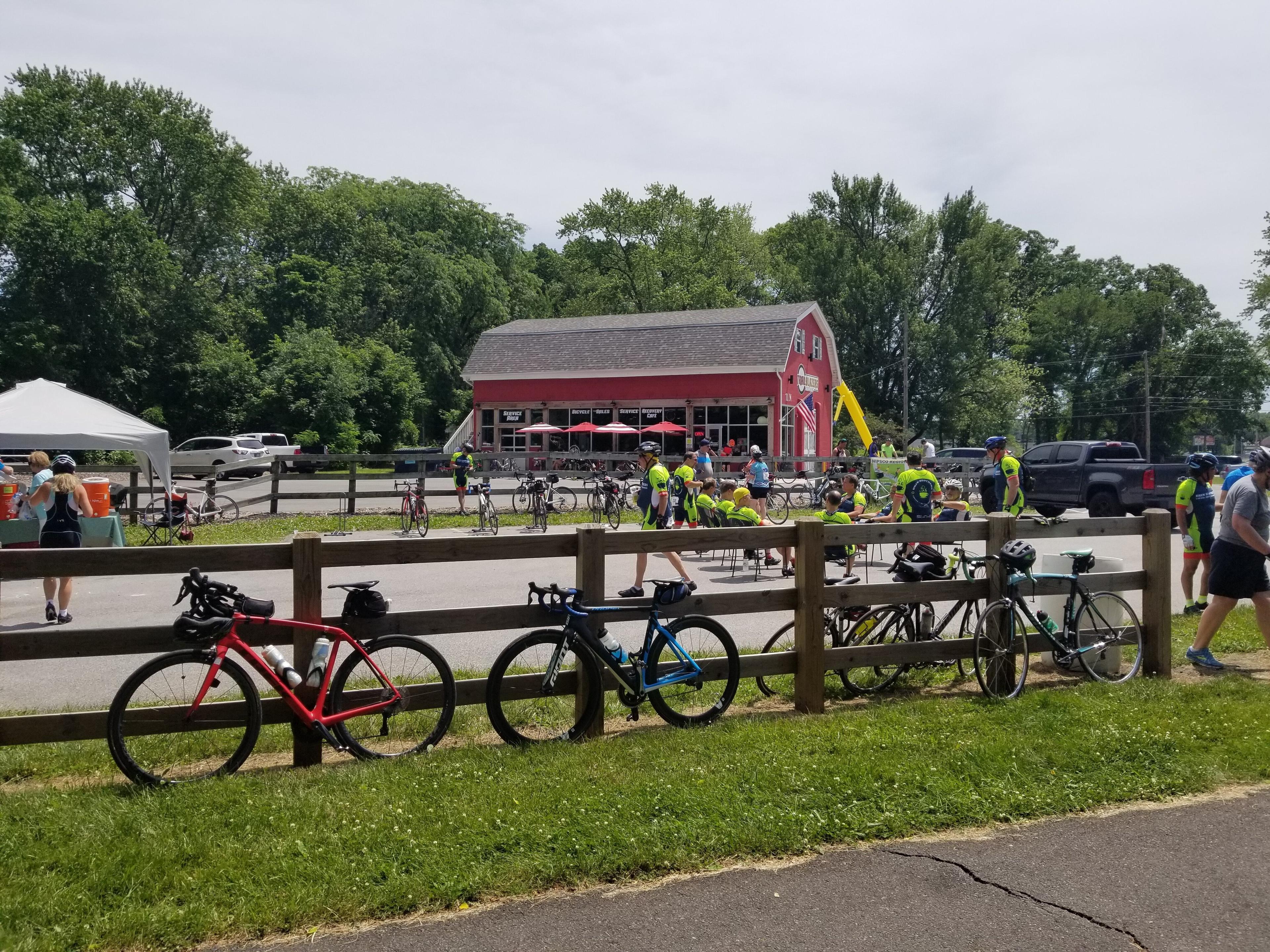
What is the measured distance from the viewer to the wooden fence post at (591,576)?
6.01 metres

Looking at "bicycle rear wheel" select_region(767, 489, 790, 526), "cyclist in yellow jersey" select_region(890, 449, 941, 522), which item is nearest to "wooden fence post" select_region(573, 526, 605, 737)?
"cyclist in yellow jersey" select_region(890, 449, 941, 522)

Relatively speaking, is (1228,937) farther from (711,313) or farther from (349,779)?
(711,313)

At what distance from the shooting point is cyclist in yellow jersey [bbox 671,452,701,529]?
1542cm

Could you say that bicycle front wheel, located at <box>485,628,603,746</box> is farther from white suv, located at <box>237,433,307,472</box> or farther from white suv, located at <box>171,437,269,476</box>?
white suv, located at <box>237,433,307,472</box>

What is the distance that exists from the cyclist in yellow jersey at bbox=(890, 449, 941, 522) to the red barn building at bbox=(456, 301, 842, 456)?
89.1 feet

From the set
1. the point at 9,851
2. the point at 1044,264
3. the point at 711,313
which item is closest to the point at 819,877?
the point at 9,851

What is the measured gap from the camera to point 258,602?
5.45 meters

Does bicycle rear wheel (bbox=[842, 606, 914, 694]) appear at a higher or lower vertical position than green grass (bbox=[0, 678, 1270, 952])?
higher

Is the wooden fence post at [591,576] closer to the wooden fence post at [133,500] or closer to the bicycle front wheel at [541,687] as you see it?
the bicycle front wheel at [541,687]

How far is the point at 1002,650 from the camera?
23.1 ft

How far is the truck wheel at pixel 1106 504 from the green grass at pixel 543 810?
17.7m

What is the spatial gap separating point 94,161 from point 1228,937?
216 ft

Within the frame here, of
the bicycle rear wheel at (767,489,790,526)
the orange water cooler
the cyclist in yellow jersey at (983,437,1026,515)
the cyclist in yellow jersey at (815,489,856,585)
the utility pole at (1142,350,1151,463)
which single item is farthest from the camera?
the utility pole at (1142,350,1151,463)

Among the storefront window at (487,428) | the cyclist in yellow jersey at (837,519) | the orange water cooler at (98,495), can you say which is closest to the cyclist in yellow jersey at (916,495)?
the cyclist in yellow jersey at (837,519)
